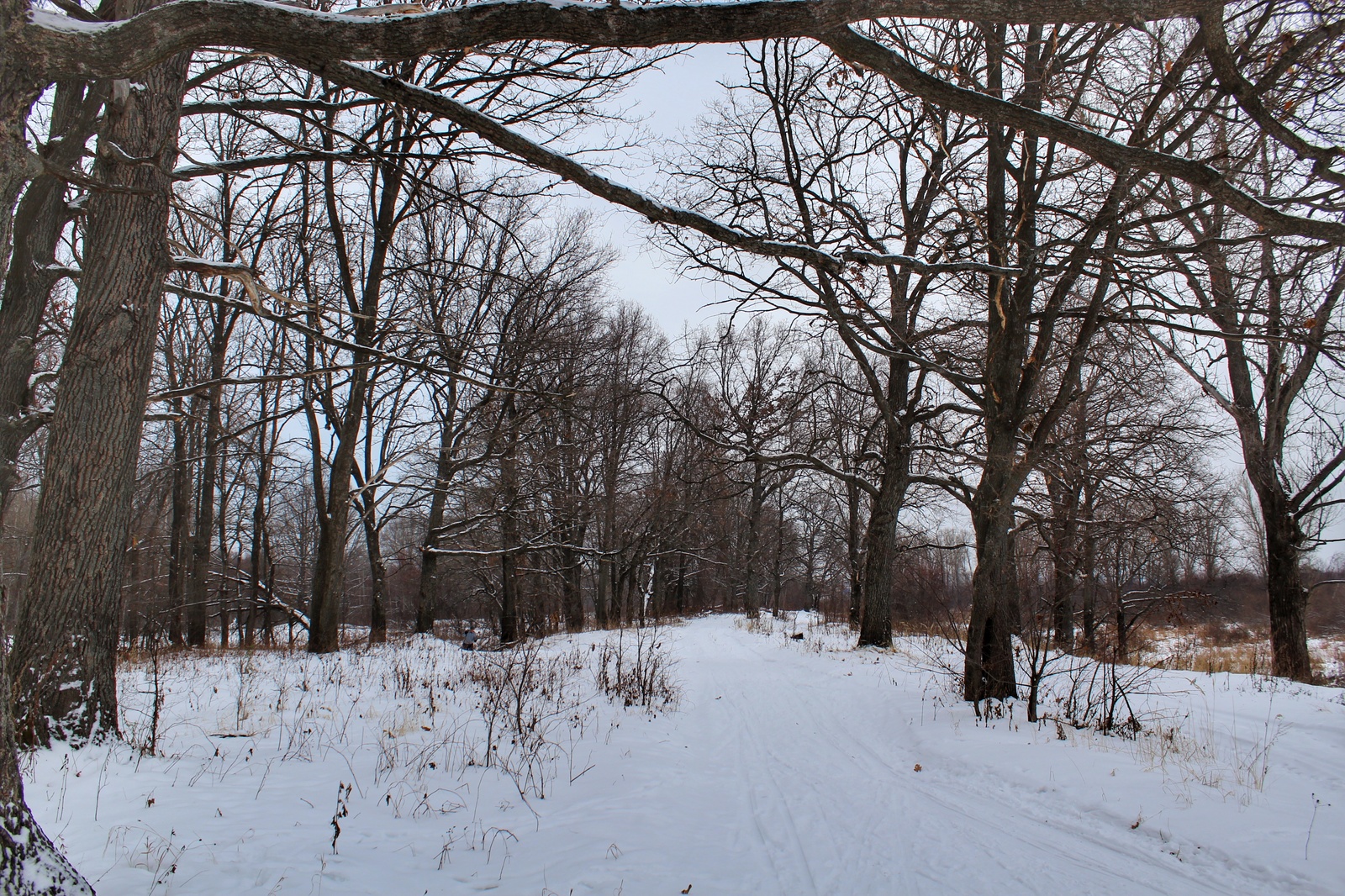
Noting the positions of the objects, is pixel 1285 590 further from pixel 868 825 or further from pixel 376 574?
pixel 376 574

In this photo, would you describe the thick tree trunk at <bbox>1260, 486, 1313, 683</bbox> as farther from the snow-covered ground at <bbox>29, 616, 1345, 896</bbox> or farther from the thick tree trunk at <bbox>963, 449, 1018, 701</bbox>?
the thick tree trunk at <bbox>963, 449, 1018, 701</bbox>

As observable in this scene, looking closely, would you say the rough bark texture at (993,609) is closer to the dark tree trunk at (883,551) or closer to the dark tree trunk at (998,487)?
the dark tree trunk at (998,487)

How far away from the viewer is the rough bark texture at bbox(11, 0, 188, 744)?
453cm

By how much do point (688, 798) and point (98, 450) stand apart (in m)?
5.10

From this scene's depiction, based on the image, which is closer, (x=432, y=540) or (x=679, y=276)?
(x=679, y=276)

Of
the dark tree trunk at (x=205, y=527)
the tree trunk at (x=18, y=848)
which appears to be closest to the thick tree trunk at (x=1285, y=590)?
the tree trunk at (x=18, y=848)

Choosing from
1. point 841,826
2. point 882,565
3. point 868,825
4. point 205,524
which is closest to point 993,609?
point 868,825

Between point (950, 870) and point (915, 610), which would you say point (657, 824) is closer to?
point (950, 870)

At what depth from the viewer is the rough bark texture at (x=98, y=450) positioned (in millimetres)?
4531

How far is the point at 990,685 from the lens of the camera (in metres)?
7.22

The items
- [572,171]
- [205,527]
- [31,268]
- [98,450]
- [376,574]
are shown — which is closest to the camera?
[572,171]

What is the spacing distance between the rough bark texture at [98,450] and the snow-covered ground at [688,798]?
0.56 meters

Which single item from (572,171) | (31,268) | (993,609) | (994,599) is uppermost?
(31,268)

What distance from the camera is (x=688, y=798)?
15.0 ft
